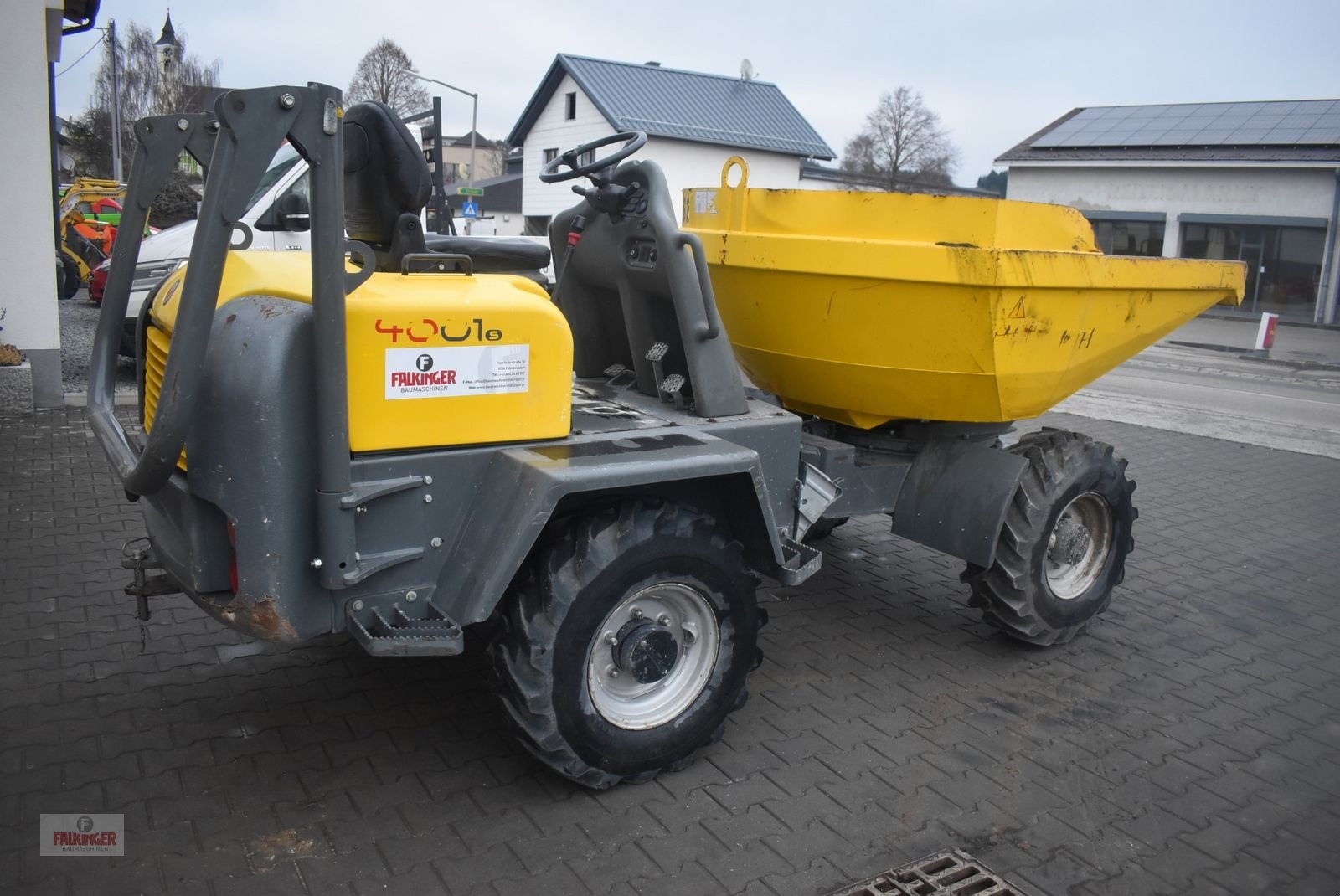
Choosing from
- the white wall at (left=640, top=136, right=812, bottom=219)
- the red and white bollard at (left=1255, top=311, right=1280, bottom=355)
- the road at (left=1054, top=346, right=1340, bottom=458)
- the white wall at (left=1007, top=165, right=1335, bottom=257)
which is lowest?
the road at (left=1054, top=346, right=1340, bottom=458)

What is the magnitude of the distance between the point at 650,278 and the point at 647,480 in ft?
3.53

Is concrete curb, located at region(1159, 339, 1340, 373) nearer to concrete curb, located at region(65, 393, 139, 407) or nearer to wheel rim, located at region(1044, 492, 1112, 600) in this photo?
wheel rim, located at region(1044, 492, 1112, 600)

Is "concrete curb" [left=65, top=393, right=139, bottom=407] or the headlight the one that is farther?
the headlight

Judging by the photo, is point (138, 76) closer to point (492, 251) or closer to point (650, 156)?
point (650, 156)

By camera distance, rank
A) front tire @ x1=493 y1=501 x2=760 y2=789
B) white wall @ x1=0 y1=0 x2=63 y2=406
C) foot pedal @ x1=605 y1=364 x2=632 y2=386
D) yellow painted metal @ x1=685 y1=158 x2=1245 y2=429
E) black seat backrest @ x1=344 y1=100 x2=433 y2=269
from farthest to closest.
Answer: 1. white wall @ x1=0 y1=0 x2=63 y2=406
2. foot pedal @ x1=605 y1=364 x2=632 y2=386
3. yellow painted metal @ x1=685 y1=158 x2=1245 y2=429
4. black seat backrest @ x1=344 y1=100 x2=433 y2=269
5. front tire @ x1=493 y1=501 x2=760 y2=789

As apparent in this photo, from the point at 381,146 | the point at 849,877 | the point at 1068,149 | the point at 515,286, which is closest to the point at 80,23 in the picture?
the point at 381,146

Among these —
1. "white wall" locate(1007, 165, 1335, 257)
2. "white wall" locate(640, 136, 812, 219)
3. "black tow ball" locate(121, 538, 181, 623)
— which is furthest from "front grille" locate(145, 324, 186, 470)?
"white wall" locate(640, 136, 812, 219)

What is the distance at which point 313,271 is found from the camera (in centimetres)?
280

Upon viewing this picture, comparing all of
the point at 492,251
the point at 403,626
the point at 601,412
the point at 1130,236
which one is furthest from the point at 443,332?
the point at 1130,236

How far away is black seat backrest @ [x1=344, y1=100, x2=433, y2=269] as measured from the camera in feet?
11.7

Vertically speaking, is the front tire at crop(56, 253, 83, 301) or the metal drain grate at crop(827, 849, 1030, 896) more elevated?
the front tire at crop(56, 253, 83, 301)

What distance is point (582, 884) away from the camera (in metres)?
3.02

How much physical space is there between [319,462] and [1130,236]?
31.2 metres

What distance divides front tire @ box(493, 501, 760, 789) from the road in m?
8.68
